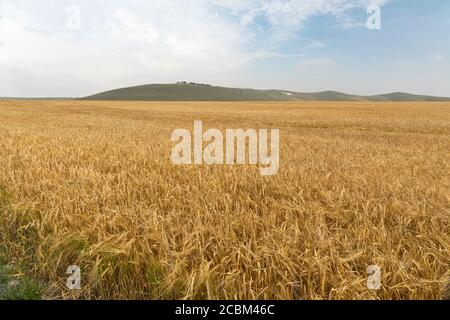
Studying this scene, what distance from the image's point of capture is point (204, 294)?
2590 mm

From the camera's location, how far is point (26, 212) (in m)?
4.17

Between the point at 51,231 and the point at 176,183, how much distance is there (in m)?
2.20

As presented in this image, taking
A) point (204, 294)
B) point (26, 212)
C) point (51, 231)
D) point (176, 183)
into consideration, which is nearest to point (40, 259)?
point (51, 231)

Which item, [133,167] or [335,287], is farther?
[133,167]
